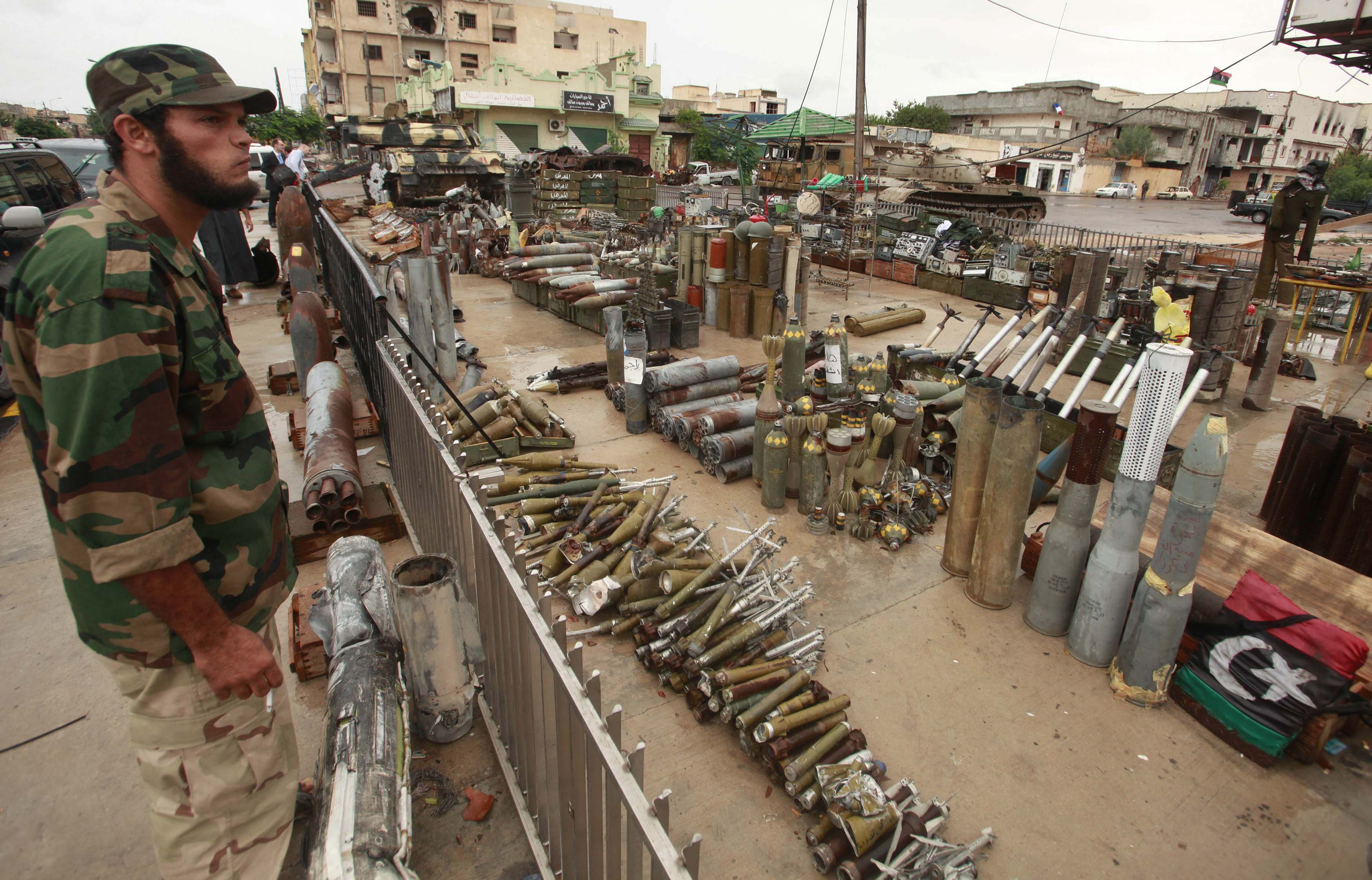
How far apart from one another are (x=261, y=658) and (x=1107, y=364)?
391 inches

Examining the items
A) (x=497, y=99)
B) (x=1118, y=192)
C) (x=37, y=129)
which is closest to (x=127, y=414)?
(x=497, y=99)

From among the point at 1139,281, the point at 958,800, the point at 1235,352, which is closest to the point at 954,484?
the point at 958,800

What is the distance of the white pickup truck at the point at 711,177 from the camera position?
37375 mm

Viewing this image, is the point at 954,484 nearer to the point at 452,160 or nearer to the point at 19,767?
the point at 19,767

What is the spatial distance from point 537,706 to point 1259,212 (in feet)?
131

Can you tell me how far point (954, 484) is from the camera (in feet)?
15.4

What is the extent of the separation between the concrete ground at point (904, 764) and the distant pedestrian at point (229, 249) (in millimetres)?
6435

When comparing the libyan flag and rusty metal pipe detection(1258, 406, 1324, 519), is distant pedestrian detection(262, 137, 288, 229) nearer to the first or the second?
the libyan flag

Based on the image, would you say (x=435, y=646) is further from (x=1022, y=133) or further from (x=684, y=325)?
(x=1022, y=133)

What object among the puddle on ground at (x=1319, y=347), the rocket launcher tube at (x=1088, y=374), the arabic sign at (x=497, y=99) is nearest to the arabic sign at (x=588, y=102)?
the arabic sign at (x=497, y=99)

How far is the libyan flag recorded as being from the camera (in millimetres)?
3254

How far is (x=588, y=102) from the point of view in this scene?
43.1m

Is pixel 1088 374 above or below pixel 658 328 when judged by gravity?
above

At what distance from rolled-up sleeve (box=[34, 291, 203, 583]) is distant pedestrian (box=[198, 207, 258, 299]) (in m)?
9.36
